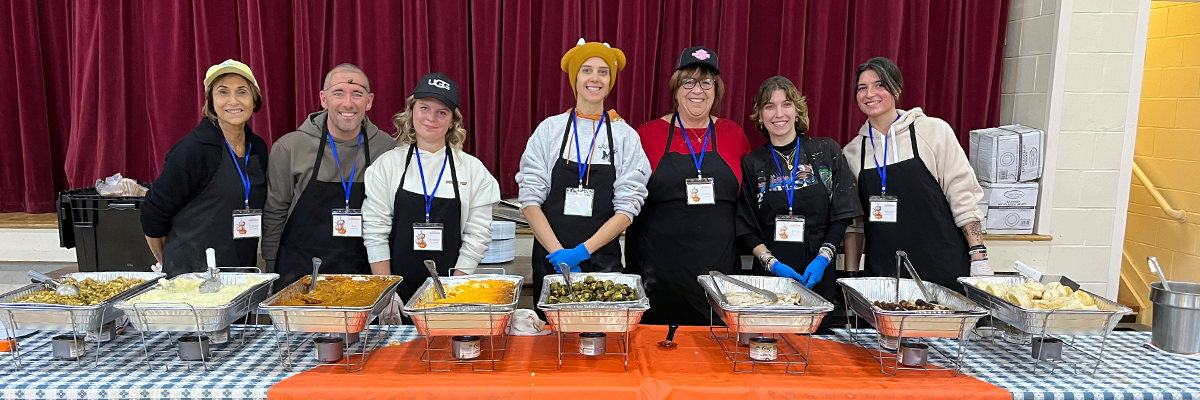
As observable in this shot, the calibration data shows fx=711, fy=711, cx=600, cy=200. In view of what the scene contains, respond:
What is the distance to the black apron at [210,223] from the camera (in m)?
2.67

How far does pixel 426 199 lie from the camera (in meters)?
2.62

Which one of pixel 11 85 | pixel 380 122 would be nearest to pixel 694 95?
pixel 380 122

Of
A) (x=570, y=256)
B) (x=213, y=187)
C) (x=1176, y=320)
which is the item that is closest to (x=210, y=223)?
(x=213, y=187)

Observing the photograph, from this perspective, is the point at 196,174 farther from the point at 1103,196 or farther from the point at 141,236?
the point at 1103,196

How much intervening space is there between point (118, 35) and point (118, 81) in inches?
10.2

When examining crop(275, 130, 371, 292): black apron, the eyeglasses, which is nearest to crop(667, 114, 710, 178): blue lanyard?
the eyeglasses

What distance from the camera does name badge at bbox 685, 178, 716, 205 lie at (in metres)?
2.86

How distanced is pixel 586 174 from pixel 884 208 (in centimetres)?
123

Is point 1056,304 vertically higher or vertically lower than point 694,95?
lower

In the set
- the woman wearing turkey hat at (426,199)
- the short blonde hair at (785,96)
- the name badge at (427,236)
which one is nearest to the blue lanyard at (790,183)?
the short blonde hair at (785,96)

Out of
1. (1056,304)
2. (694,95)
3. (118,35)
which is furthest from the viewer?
(118,35)

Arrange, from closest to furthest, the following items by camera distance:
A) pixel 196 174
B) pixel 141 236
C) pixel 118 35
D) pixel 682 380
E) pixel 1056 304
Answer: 1. pixel 682 380
2. pixel 1056 304
3. pixel 196 174
4. pixel 141 236
5. pixel 118 35

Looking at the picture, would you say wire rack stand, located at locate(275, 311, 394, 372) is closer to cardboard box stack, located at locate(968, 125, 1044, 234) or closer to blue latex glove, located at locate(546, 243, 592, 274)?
blue latex glove, located at locate(546, 243, 592, 274)

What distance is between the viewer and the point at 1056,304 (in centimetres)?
195
